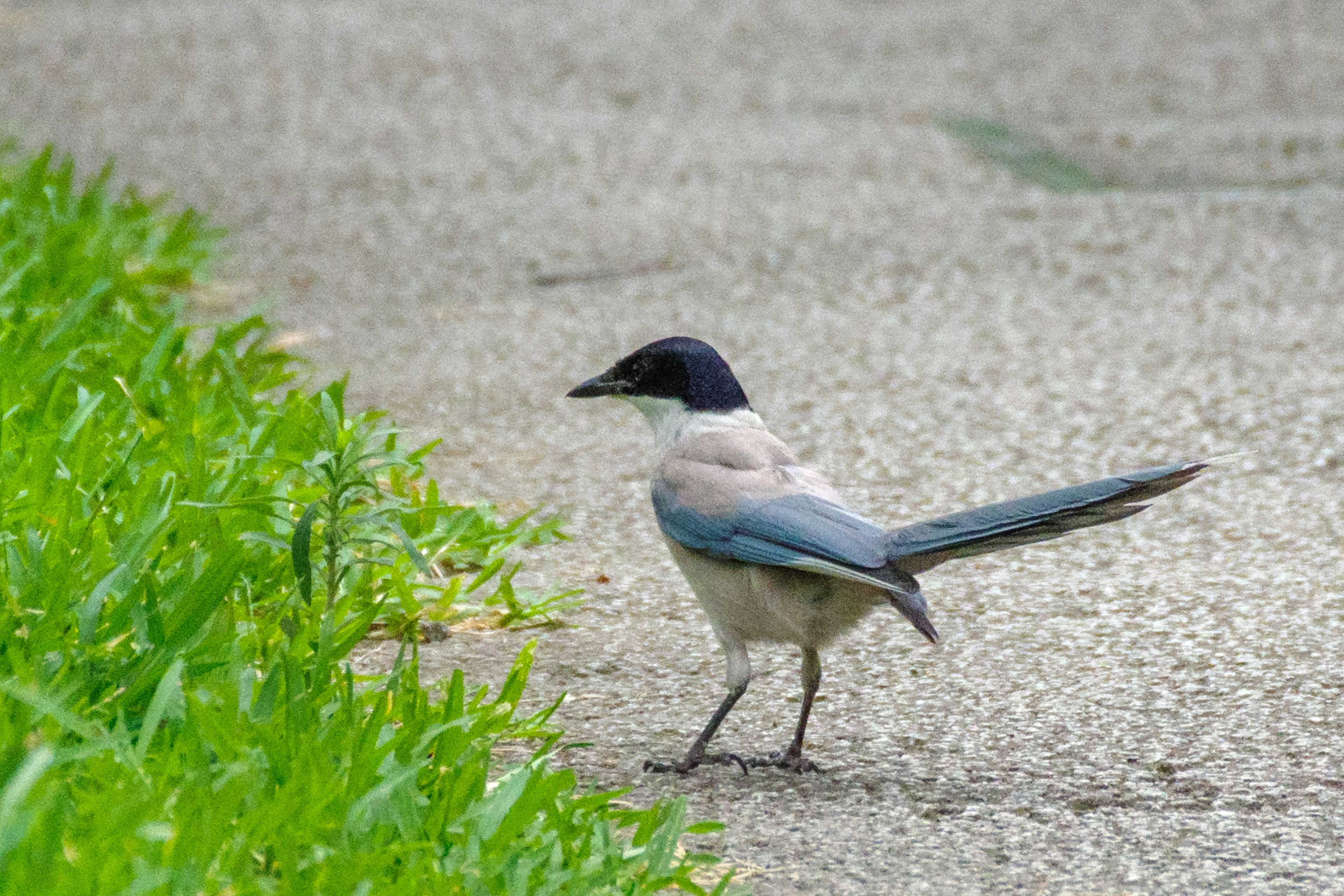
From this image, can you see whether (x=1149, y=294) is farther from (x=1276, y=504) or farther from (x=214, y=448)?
(x=214, y=448)

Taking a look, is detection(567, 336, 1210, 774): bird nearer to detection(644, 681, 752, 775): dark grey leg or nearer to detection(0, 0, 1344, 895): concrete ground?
detection(644, 681, 752, 775): dark grey leg

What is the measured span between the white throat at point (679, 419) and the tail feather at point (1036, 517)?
2.13ft

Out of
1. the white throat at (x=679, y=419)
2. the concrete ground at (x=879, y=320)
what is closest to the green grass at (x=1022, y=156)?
the concrete ground at (x=879, y=320)

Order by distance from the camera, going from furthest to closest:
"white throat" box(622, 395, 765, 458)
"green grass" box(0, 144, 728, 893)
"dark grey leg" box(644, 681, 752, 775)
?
1. "white throat" box(622, 395, 765, 458)
2. "dark grey leg" box(644, 681, 752, 775)
3. "green grass" box(0, 144, 728, 893)

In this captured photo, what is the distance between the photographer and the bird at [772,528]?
9.71 feet

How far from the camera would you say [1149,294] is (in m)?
6.51

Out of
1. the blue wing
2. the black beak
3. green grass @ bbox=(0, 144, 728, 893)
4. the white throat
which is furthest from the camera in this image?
the black beak

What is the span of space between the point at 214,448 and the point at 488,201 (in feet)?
13.9

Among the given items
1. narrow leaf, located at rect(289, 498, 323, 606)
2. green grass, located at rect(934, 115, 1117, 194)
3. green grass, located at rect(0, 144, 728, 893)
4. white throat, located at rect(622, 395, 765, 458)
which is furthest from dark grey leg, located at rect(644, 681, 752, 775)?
green grass, located at rect(934, 115, 1117, 194)

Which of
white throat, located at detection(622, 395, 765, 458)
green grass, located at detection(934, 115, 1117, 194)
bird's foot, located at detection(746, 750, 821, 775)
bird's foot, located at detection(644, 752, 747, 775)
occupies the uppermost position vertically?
green grass, located at detection(934, 115, 1117, 194)

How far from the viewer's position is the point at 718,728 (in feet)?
10.9

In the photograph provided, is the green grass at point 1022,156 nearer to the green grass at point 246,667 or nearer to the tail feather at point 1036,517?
the green grass at point 246,667

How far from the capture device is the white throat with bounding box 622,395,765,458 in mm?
3584

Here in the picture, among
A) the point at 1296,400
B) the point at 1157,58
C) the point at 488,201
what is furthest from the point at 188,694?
the point at 1157,58
